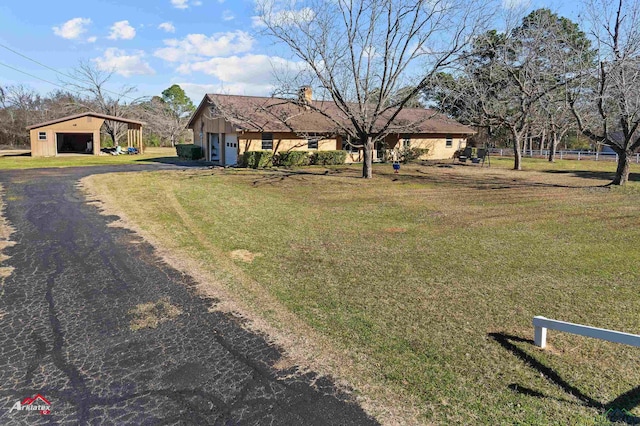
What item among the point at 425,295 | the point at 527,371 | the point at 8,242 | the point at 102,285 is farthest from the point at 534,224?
the point at 8,242

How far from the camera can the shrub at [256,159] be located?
23.3 m

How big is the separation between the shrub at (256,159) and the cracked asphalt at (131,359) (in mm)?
16411

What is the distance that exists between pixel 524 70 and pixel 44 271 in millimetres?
19298

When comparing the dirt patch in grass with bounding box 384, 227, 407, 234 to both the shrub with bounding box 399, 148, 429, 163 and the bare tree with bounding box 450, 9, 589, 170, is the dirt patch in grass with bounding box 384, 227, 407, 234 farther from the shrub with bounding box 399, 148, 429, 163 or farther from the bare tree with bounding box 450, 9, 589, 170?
the shrub with bounding box 399, 148, 429, 163

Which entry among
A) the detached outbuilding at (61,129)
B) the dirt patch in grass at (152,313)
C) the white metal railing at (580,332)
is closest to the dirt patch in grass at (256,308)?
the dirt patch in grass at (152,313)

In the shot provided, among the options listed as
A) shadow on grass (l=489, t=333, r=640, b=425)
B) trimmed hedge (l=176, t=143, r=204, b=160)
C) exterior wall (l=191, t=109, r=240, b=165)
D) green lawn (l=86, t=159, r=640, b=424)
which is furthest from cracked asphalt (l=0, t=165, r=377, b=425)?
trimmed hedge (l=176, t=143, r=204, b=160)

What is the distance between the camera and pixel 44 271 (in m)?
6.68

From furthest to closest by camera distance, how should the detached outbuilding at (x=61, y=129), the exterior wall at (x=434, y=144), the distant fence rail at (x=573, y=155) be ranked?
1. the distant fence rail at (x=573, y=155)
2. the detached outbuilding at (x=61, y=129)
3. the exterior wall at (x=434, y=144)

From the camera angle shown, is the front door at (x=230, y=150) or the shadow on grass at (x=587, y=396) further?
the front door at (x=230, y=150)

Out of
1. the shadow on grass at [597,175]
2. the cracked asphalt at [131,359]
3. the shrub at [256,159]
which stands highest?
the shrub at [256,159]

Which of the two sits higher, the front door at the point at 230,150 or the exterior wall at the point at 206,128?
the exterior wall at the point at 206,128

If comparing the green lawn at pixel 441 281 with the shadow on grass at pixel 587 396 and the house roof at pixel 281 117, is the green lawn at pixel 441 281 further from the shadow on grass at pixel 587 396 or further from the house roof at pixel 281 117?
the house roof at pixel 281 117

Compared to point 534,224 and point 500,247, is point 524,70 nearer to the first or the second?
point 534,224

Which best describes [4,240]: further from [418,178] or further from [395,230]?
[418,178]
